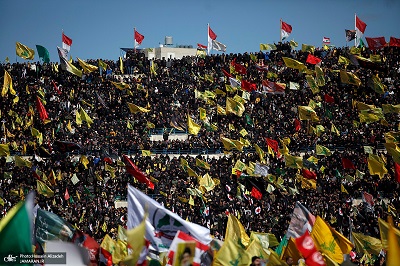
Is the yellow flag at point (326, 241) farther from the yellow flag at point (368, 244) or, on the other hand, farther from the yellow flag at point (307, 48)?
the yellow flag at point (307, 48)

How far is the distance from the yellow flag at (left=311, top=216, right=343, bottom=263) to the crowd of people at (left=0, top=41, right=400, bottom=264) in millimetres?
12014

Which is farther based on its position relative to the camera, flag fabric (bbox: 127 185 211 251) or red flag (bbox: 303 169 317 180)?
red flag (bbox: 303 169 317 180)

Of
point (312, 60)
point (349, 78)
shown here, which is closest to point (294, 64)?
point (312, 60)

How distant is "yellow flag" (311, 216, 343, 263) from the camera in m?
14.2

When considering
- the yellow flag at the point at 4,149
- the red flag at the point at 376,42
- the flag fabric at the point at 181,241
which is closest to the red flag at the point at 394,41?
the red flag at the point at 376,42

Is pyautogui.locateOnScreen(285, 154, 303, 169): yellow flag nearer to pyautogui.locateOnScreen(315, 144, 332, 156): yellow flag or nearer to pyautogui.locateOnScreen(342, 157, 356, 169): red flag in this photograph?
pyautogui.locateOnScreen(315, 144, 332, 156): yellow flag

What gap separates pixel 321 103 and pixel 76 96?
15424 millimetres

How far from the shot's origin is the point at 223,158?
3784cm

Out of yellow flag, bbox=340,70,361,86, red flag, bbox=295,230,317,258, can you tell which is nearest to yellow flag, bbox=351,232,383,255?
red flag, bbox=295,230,317,258

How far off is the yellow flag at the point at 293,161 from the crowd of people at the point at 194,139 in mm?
482

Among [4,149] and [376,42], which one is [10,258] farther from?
[376,42]

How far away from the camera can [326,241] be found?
14.2 metres

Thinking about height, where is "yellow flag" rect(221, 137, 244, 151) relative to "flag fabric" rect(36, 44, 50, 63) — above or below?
below

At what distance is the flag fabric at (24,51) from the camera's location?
1811 inches
